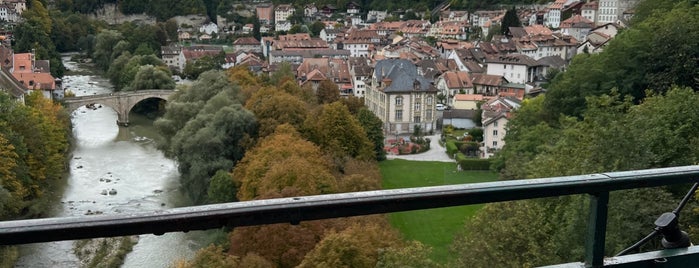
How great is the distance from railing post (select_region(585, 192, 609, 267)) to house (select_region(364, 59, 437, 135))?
87.2ft

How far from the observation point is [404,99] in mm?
28109

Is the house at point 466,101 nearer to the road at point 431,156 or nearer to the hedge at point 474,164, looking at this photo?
the road at point 431,156

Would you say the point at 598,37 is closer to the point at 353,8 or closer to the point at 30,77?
the point at 30,77

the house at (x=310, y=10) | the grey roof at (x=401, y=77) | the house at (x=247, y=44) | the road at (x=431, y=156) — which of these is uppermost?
the house at (x=310, y=10)

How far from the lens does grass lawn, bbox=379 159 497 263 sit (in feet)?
45.0

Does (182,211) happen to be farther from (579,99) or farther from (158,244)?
(579,99)

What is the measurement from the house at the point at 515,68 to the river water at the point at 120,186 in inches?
A: 788

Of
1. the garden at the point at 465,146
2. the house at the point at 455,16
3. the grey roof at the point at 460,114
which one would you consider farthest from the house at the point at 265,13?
the garden at the point at 465,146

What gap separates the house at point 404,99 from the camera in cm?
2809

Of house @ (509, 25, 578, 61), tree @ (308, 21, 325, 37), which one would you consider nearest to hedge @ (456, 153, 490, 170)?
house @ (509, 25, 578, 61)

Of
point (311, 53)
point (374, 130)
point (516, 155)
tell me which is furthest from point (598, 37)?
point (516, 155)

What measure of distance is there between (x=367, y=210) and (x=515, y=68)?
37.5m

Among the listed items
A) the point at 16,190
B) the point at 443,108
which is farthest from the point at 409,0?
the point at 16,190

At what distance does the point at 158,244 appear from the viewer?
13617 millimetres
